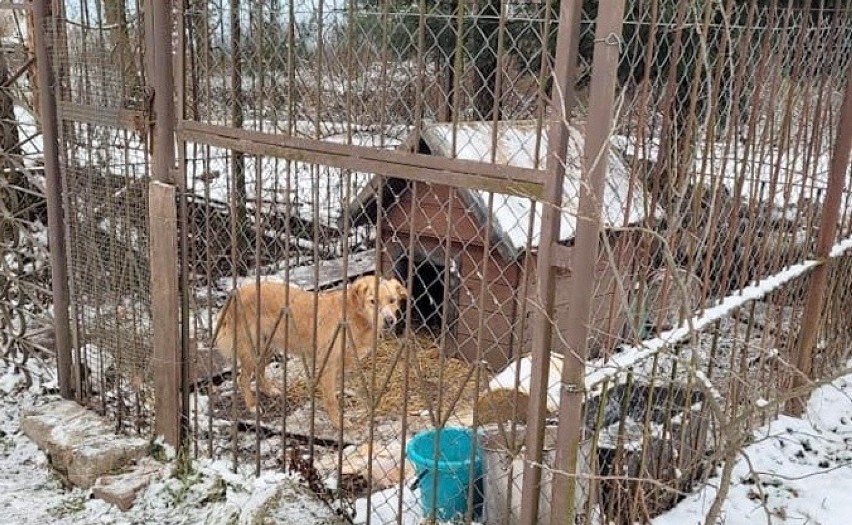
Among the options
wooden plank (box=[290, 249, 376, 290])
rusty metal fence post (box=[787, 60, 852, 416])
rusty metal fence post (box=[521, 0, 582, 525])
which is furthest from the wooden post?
rusty metal fence post (box=[787, 60, 852, 416])

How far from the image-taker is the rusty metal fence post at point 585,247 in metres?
2.36

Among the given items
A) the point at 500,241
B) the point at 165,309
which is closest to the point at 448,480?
the point at 165,309

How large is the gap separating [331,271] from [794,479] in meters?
5.23

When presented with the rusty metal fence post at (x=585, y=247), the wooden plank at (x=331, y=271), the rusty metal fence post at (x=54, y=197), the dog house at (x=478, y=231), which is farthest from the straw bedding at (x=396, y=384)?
the rusty metal fence post at (x=585, y=247)

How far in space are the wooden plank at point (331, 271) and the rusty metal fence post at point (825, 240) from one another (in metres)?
3.87

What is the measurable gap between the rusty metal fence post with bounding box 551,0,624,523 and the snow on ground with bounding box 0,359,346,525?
123 centimetres

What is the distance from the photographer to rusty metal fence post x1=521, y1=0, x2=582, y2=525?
241 cm

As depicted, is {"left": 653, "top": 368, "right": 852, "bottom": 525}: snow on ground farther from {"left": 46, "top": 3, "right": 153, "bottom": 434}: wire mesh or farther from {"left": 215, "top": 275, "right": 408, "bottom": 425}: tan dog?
{"left": 46, "top": 3, "right": 153, "bottom": 434}: wire mesh

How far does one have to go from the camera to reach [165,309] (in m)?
3.90

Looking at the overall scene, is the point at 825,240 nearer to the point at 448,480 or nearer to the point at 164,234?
the point at 448,480

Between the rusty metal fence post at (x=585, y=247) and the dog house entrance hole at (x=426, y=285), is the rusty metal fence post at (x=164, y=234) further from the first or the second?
the dog house entrance hole at (x=426, y=285)

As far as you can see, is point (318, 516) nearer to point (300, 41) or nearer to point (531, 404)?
point (531, 404)

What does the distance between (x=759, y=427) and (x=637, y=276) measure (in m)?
1.90

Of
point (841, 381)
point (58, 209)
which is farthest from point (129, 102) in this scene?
point (841, 381)
